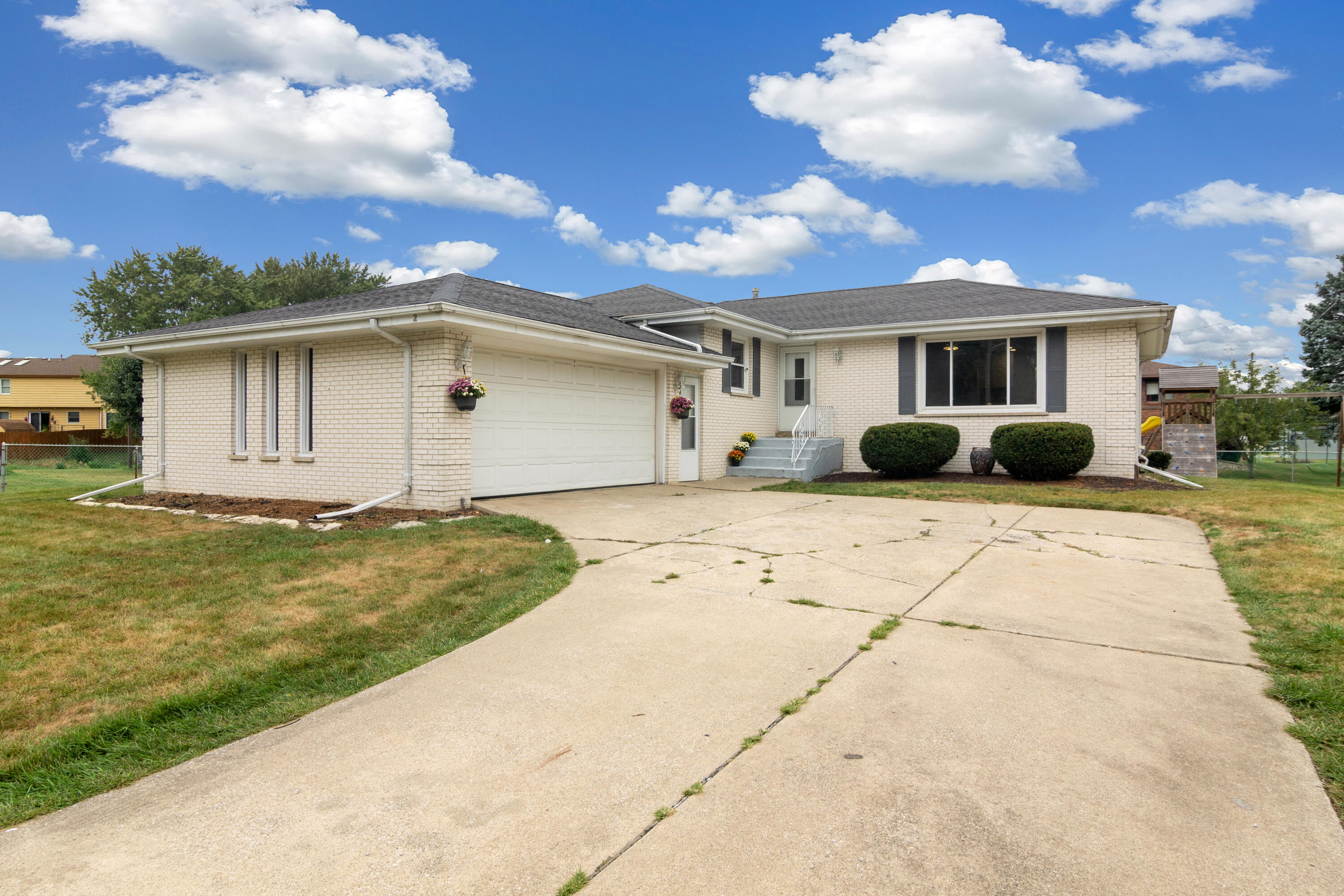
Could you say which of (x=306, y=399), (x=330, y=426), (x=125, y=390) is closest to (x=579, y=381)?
(x=330, y=426)

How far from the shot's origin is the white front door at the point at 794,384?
55.2 feet

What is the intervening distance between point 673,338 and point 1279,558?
10.1m

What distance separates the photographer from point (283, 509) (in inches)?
392

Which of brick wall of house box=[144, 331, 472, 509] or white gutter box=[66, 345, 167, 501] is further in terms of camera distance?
white gutter box=[66, 345, 167, 501]

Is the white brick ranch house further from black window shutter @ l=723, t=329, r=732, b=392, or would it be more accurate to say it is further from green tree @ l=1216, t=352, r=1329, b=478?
green tree @ l=1216, t=352, r=1329, b=478

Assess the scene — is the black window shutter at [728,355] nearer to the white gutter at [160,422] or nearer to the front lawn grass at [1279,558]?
the front lawn grass at [1279,558]

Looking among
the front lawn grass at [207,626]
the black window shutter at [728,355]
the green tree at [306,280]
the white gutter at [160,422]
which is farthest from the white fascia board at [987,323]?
the green tree at [306,280]

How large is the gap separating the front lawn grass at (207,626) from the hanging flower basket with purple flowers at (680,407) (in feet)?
18.9

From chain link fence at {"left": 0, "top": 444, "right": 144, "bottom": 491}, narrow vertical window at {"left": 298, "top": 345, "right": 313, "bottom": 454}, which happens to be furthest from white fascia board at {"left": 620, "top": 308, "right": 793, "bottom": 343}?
chain link fence at {"left": 0, "top": 444, "right": 144, "bottom": 491}

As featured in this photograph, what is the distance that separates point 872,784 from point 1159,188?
54.6 feet

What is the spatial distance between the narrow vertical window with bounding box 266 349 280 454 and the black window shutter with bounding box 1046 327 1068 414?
1438cm

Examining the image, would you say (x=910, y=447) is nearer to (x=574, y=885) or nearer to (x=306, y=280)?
(x=574, y=885)

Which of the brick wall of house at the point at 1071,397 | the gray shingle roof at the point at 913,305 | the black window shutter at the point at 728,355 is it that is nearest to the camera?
the brick wall of house at the point at 1071,397

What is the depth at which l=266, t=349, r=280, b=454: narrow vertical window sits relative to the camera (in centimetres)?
1120
